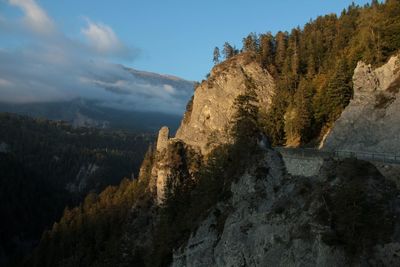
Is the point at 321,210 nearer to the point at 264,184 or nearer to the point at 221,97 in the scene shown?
the point at 264,184

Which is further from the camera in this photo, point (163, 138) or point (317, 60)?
point (163, 138)

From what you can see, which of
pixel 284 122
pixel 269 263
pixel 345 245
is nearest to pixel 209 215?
pixel 269 263

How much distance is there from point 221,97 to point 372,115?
50681 mm

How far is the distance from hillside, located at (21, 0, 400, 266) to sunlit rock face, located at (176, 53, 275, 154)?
0.26 meters

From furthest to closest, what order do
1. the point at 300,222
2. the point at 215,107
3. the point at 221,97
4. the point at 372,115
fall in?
the point at 221,97, the point at 215,107, the point at 372,115, the point at 300,222

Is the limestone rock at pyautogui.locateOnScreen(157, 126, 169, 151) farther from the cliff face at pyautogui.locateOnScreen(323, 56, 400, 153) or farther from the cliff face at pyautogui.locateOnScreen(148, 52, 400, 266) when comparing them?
the cliff face at pyautogui.locateOnScreen(323, 56, 400, 153)

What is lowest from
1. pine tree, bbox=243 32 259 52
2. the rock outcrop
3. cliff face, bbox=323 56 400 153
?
the rock outcrop

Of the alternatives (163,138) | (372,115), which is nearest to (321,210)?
(372,115)

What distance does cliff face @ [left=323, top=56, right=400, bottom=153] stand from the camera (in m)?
47.9

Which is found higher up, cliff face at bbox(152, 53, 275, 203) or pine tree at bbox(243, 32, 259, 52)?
pine tree at bbox(243, 32, 259, 52)

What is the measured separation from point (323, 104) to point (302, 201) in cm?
3596

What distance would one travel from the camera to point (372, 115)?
52.4m

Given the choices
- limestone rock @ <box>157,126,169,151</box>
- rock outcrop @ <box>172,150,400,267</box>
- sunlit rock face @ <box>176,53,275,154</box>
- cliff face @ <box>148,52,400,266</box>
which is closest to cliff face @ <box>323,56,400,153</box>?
cliff face @ <box>148,52,400,266</box>

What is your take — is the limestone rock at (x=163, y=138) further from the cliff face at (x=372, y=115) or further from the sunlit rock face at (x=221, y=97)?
the cliff face at (x=372, y=115)
